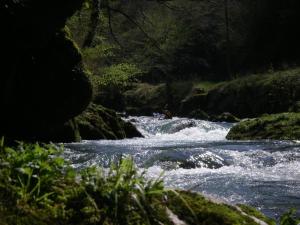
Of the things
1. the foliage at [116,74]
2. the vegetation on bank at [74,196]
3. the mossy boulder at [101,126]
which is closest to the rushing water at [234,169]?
the mossy boulder at [101,126]

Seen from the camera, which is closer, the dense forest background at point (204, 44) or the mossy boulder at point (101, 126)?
the mossy boulder at point (101, 126)

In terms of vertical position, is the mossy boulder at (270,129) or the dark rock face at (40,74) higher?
the dark rock face at (40,74)

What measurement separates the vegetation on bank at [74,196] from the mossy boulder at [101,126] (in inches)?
590

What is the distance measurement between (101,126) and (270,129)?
5889 mm

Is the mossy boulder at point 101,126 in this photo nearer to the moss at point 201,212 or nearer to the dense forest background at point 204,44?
the dense forest background at point 204,44

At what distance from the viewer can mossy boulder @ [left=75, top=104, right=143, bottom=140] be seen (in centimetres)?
1750

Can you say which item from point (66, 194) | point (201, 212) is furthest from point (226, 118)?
point (66, 194)

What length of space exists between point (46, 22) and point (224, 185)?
487 cm

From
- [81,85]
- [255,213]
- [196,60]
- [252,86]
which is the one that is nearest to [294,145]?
[81,85]

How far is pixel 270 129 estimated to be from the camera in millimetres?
16203

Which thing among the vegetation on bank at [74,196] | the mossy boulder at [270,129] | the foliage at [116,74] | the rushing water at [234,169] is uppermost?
the foliage at [116,74]

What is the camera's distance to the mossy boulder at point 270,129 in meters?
15.6

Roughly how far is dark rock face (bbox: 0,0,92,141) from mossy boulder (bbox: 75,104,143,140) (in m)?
2.60

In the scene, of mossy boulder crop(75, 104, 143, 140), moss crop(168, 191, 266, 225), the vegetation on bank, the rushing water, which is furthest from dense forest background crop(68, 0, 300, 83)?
the vegetation on bank
